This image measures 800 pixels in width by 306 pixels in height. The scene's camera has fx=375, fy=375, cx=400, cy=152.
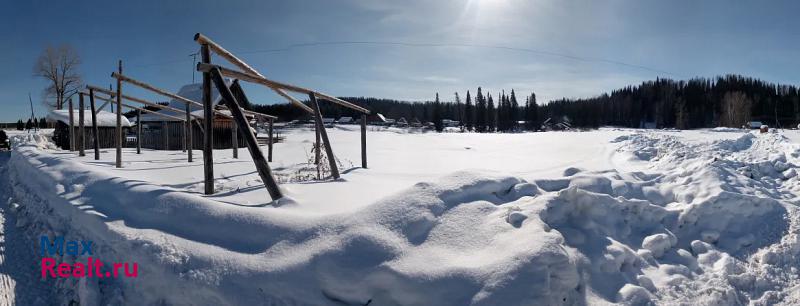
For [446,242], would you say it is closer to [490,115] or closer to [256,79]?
[256,79]

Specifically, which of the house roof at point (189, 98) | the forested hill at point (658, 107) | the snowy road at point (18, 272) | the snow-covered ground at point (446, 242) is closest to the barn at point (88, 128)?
the house roof at point (189, 98)

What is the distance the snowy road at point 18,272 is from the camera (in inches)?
147

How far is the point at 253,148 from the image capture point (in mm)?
4840

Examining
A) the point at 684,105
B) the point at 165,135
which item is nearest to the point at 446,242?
the point at 165,135

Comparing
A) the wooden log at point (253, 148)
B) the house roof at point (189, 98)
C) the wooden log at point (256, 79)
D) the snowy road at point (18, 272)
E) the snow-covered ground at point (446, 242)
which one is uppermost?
the house roof at point (189, 98)

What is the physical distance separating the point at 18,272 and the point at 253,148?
9.48 feet

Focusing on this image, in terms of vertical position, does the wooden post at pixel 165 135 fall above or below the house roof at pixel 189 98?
below

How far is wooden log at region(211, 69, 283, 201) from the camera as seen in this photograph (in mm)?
4551

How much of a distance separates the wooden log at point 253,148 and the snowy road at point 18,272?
7.66 feet

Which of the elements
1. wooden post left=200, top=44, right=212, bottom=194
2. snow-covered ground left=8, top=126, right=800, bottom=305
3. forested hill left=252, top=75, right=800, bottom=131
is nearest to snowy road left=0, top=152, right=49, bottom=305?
snow-covered ground left=8, top=126, right=800, bottom=305

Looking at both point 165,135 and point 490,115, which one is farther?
point 490,115

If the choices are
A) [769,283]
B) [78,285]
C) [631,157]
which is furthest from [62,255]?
[631,157]

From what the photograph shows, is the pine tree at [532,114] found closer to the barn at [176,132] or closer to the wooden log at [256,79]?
the barn at [176,132]

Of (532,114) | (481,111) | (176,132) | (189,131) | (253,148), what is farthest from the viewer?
(532,114)
